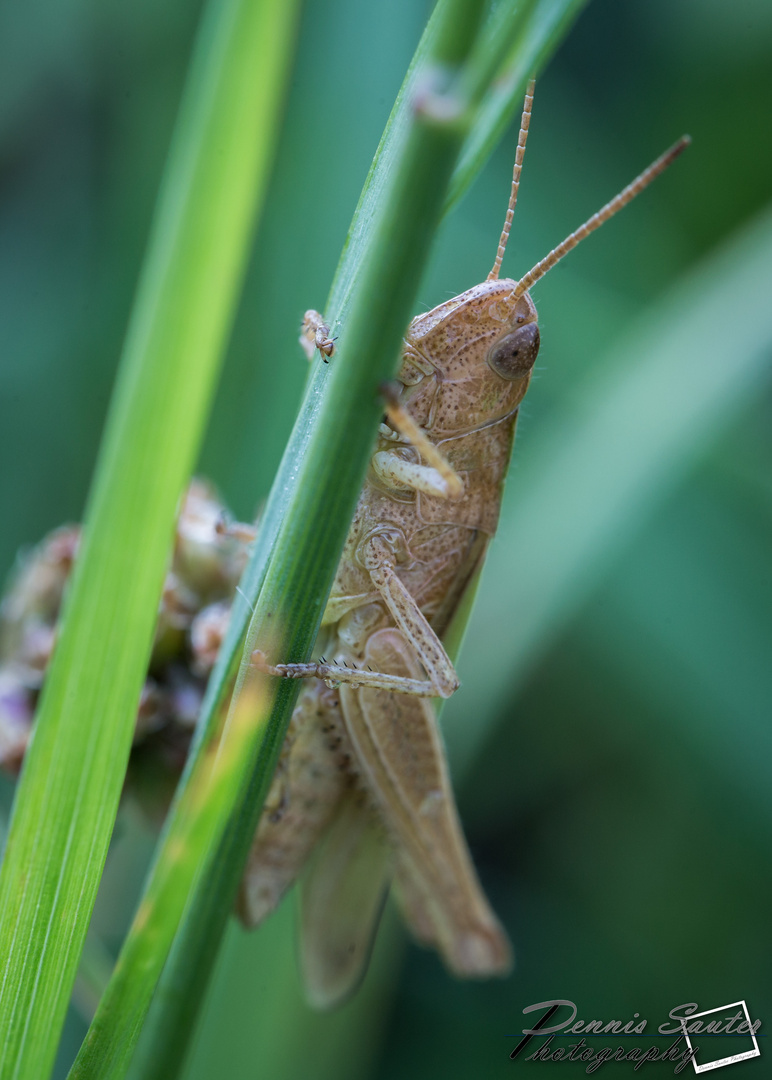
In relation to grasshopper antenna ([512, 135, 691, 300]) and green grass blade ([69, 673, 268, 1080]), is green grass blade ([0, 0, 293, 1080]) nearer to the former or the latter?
green grass blade ([69, 673, 268, 1080])

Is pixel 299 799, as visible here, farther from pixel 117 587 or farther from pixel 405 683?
pixel 117 587

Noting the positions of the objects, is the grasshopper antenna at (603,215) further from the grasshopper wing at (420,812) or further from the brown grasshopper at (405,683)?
the grasshopper wing at (420,812)

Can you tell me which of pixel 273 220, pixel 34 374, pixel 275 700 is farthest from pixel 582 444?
pixel 34 374

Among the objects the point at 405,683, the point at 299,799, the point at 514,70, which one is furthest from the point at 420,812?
the point at 514,70

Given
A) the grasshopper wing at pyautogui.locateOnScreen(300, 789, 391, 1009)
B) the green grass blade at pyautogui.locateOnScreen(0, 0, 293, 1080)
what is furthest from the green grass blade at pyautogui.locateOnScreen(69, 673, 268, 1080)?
the grasshopper wing at pyautogui.locateOnScreen(300, 789, 391, 1009)

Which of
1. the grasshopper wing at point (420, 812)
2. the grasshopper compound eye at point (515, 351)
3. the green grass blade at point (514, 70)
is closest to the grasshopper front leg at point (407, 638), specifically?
the grasshopper wing at point (420, 812)

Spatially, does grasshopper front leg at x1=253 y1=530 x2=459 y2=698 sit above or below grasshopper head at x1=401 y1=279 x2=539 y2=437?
below
